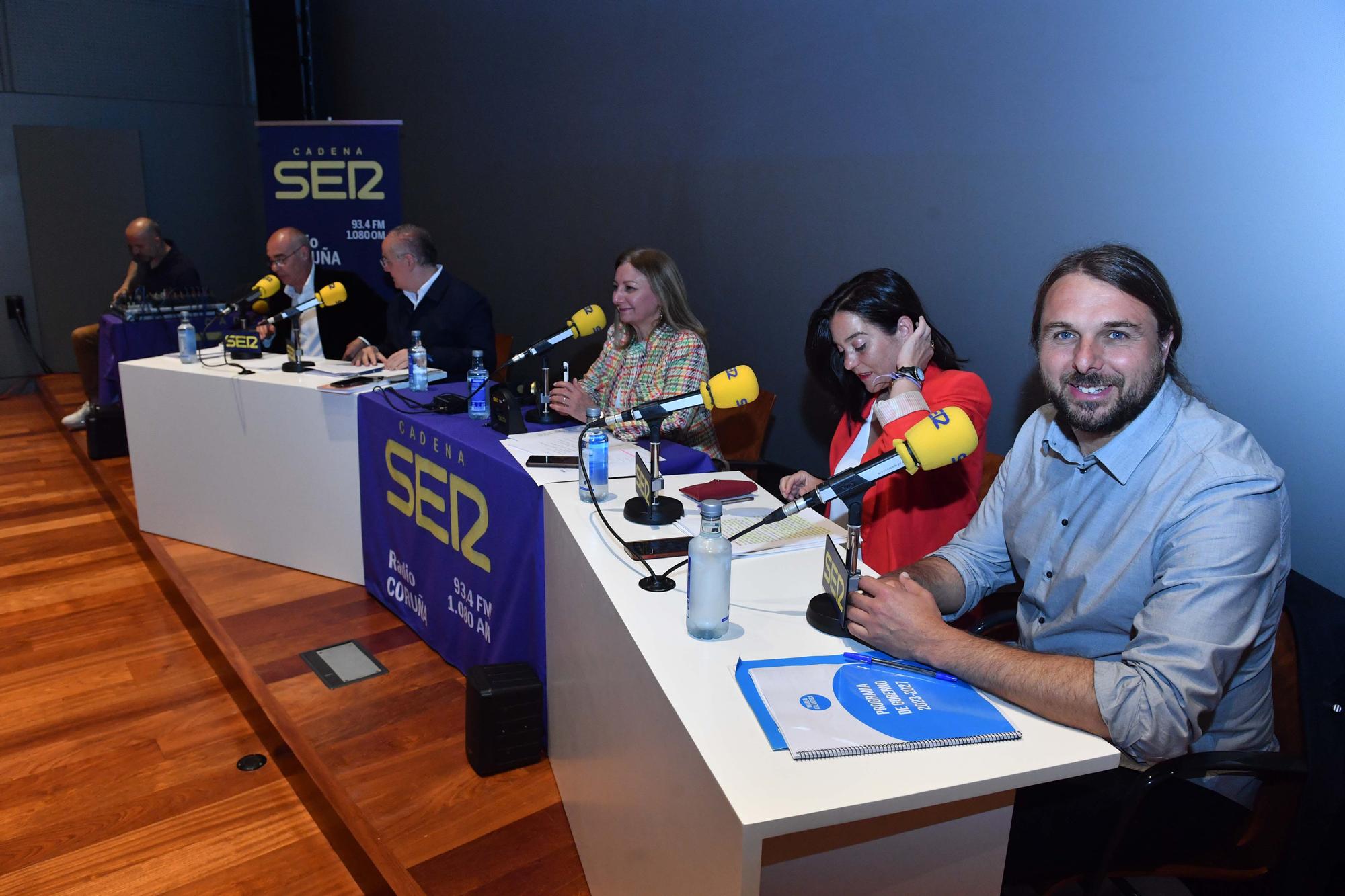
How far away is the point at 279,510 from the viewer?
11.1ft

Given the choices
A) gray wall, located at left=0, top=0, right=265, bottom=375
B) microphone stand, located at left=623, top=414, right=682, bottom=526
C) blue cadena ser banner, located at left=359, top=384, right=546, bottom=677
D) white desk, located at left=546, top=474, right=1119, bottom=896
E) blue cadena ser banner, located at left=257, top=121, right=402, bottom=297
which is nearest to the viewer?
white desk, located at left=546, top=474, right=1119, bottom=896

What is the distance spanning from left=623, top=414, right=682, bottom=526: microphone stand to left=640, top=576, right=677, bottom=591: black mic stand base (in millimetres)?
323

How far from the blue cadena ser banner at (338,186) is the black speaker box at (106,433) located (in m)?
1.51

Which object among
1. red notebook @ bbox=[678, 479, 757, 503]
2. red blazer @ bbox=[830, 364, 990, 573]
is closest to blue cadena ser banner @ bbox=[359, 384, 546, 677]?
red notebook @ bbox=[678, 479, 757, 503]

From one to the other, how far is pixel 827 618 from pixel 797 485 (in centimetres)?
85

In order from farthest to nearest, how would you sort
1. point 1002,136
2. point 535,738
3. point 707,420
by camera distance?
1. point 707,420
2. point 1002,136
3. point 535,738

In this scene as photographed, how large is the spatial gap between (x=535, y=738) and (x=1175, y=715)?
1608 mm

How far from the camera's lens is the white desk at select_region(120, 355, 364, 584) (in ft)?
10.4

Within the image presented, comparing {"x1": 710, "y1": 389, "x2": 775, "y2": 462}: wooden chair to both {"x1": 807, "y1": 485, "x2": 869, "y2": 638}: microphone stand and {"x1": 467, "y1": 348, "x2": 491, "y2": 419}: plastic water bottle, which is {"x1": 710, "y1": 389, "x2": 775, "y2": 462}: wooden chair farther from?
{"x1": 807, "y1": 485, "x2": 869, "y2": 638}: microphone stand

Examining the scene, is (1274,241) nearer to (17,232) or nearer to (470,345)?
(470,345)

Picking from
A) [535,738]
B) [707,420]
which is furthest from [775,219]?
[535,738]

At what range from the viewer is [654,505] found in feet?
6.08

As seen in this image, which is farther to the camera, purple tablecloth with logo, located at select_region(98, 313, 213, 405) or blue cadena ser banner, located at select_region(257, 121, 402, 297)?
blue cadena ser banner, located at select_region(257, 121, 402, 297)

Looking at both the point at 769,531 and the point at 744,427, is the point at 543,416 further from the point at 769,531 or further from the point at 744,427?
the point at 769,531
